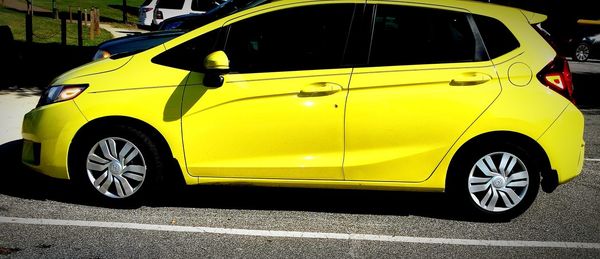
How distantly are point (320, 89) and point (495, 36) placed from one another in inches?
53.6

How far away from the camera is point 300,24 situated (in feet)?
18.6

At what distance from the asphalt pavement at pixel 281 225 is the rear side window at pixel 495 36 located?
128cm

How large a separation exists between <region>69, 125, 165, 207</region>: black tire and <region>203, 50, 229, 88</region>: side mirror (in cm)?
64

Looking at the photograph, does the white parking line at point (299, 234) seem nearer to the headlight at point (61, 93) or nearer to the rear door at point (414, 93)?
the rear door at point (414, 93)

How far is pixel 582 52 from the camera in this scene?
929 inches

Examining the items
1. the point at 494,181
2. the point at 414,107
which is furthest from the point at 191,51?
the point at 494,181

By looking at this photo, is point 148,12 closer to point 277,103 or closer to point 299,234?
point 277,103

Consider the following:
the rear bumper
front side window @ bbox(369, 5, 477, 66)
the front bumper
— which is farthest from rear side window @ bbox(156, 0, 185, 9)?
the rear bumper

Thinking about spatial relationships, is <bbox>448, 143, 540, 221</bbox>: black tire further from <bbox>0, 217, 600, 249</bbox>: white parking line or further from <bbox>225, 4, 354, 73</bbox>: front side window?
<bbox>225, 4, 354, 73</bbox>: front side window

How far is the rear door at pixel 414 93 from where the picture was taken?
543cm

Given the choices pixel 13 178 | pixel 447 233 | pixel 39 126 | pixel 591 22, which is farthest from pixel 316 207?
pixel 591 22

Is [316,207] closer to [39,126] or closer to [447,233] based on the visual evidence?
[447,233]

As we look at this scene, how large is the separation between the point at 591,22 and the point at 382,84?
20978 millimetres

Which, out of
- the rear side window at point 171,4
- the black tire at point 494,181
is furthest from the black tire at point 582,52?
the black tire at point 494,181
